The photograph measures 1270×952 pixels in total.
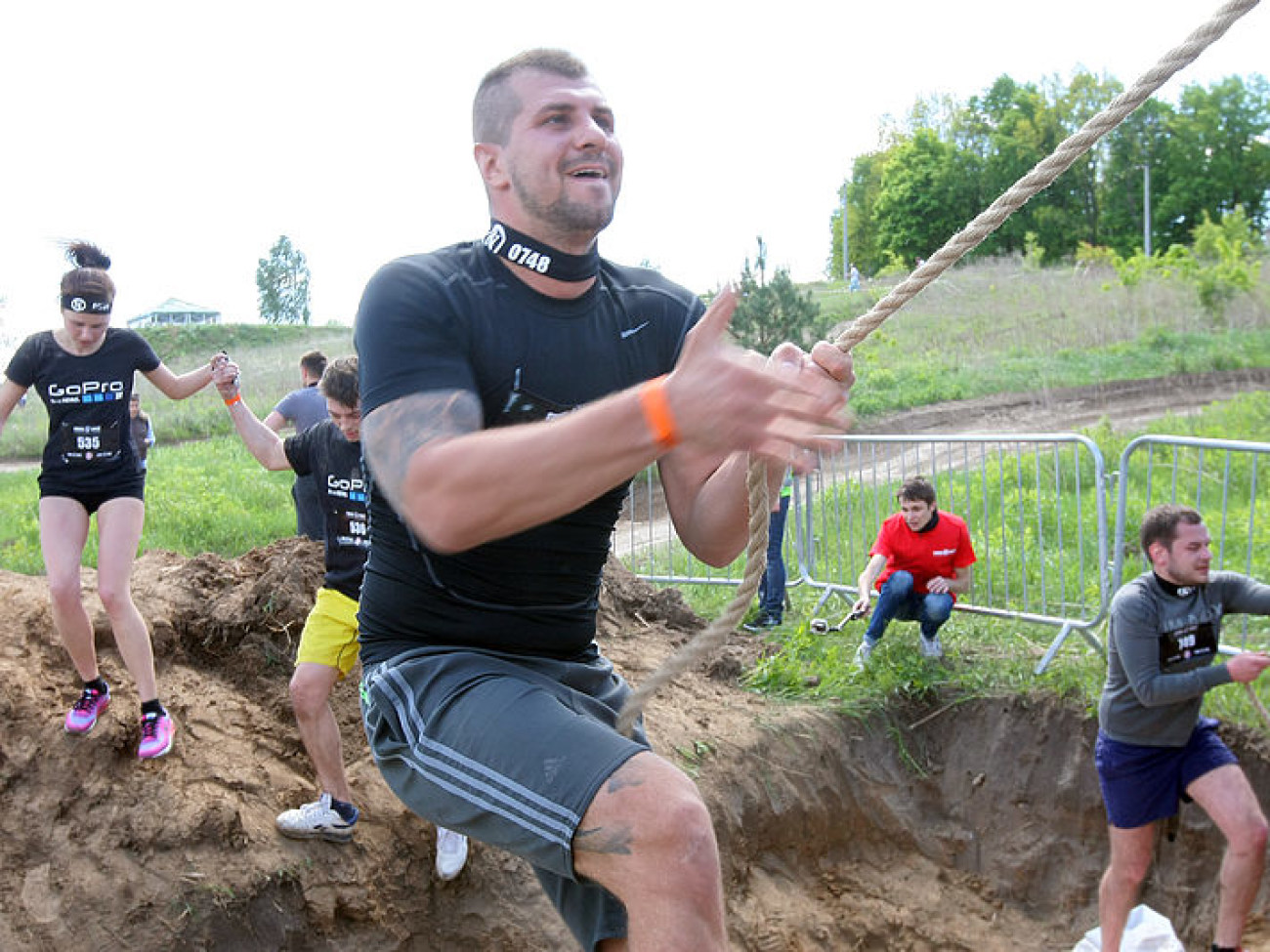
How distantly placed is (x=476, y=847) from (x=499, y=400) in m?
3.71

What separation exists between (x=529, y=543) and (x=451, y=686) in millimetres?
375

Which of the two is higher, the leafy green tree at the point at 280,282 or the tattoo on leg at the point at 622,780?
the leafy green tree at the point at 280,282

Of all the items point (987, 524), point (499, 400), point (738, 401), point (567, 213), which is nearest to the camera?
point (738, 401)

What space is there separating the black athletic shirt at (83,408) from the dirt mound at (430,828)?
114 cm

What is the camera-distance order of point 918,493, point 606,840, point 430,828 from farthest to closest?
point 918,493 → point 430,828 → point 606,840

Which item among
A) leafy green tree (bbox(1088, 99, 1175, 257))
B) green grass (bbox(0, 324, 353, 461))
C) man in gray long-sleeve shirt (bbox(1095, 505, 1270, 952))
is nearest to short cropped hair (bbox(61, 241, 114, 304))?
green grass (bbox(0, 324, 353, 461))

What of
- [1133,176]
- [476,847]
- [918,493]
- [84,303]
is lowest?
[476,847]

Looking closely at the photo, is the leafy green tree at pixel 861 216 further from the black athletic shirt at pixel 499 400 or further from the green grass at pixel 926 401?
the black athletic shirt at pixel 499 400

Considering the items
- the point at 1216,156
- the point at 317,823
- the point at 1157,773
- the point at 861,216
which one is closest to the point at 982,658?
the point at 1157,773

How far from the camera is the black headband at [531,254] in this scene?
8.65ft

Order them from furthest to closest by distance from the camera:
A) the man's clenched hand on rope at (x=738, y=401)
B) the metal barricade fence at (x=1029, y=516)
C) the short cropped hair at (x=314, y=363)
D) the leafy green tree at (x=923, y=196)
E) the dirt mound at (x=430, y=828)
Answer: the leafy green tree at (x=923, y=196) → the short cropped hair at (x=314, y=363) → the metal barricade fence at (x=1029, y=516) → the dirt mound at (x=430, y=828) → the man's clenched hand on rope at (x=738, y=401)

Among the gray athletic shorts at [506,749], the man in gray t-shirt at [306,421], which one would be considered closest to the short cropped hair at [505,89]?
the gray athletic shorts at [506,749]

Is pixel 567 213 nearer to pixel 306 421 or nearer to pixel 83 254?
pixel 83 254

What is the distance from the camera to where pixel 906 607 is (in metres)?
7.41
